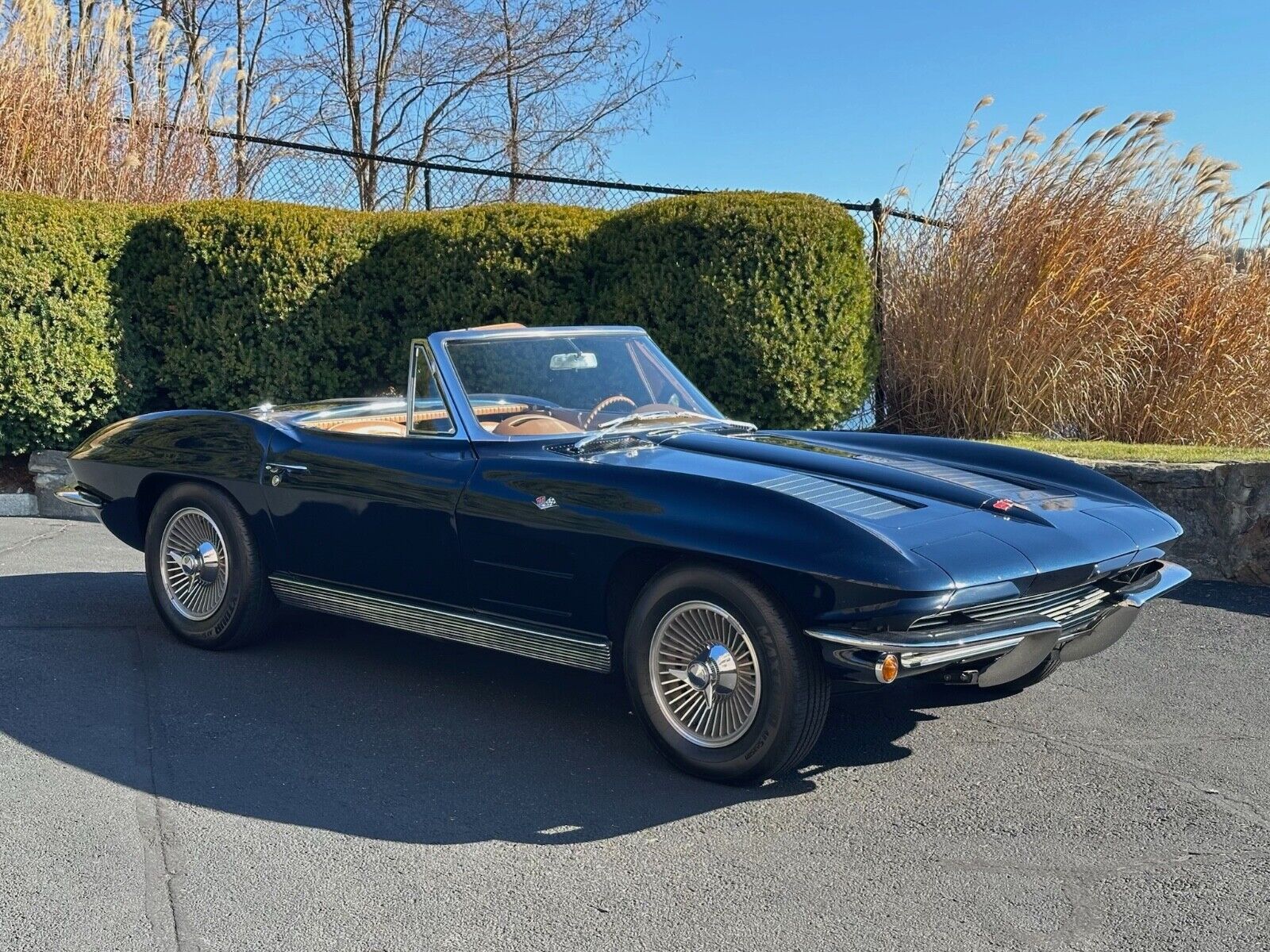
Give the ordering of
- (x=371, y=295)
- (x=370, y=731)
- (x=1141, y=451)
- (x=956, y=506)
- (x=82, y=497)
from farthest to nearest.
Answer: (x=371, y=295), (x=1141, y=451), (x=82, y=497), (x=370, y=731), (x=956, y=506)

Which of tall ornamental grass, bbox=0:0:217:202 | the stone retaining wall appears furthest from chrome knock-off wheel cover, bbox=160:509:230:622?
tall ornamental grass, bbox=0:0:217:202

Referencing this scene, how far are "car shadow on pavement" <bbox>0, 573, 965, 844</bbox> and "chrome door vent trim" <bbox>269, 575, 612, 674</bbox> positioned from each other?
0.92 feet

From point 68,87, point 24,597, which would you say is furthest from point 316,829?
point 68,87

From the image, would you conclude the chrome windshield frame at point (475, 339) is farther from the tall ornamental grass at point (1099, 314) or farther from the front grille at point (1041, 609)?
the tall ornamental grass at point (1099, 314)

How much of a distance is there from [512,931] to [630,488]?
56.0 inches

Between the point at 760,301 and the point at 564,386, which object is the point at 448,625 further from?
the point at 760,301

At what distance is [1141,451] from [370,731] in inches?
212

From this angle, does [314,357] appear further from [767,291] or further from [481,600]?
[481,600]

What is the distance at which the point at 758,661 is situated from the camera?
3.73m

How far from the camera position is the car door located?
14.8ft

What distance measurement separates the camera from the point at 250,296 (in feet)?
31.6

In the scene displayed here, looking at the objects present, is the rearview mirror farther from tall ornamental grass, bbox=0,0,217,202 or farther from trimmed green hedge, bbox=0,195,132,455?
tall ornamental grass, bbox=0,0,217,202

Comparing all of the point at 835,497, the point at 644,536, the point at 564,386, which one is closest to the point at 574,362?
the point at 564,386

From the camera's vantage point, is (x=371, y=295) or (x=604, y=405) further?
(x=371, y=295)
